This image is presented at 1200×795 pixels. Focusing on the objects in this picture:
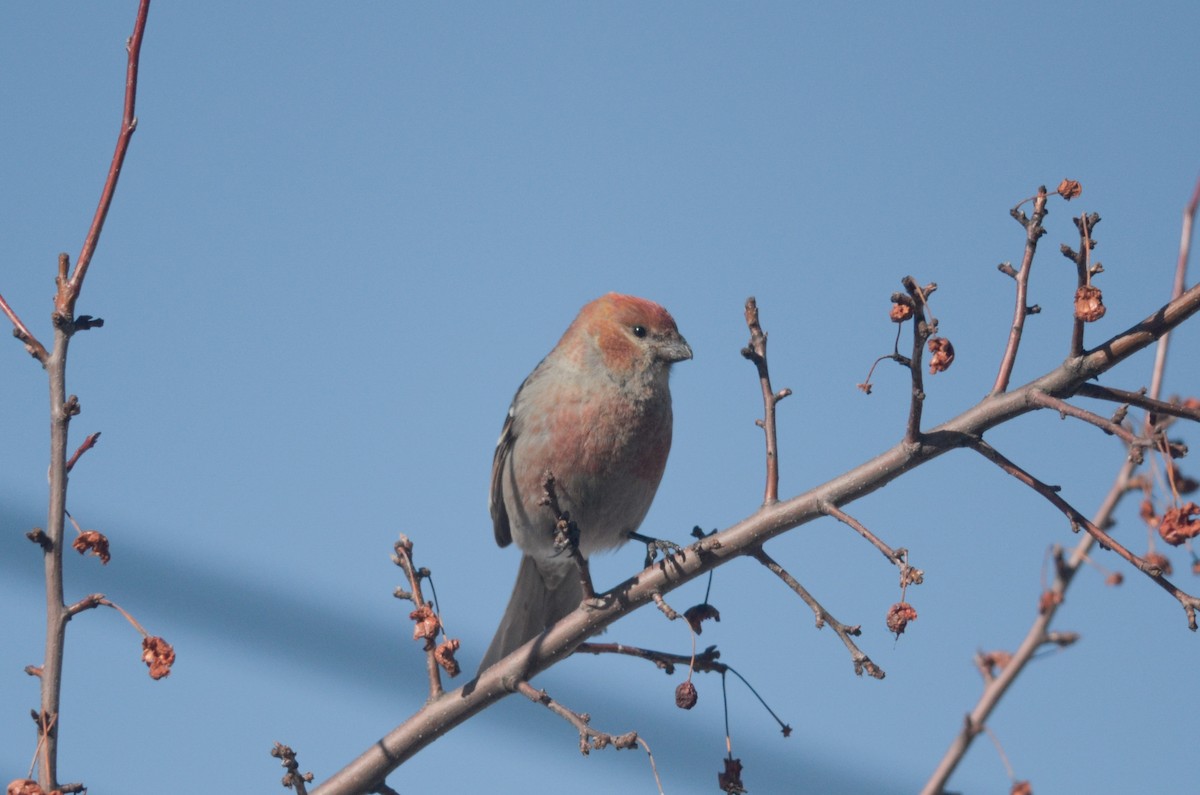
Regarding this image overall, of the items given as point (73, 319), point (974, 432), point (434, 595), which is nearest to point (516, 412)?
point (434, 595)

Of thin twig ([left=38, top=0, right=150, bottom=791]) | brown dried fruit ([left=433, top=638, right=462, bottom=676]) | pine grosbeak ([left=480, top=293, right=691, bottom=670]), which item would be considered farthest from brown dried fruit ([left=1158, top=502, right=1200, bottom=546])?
pine grosbeak ([left=480, top=293, right=691, bottom=670])

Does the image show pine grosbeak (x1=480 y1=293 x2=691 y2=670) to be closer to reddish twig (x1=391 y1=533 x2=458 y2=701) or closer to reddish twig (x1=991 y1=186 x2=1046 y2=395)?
reddish twig (x1=391 y1=533 x2=458 y2=701)

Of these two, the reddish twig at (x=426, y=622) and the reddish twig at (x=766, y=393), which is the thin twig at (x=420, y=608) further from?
the reddish twig at (x=766, y=393)

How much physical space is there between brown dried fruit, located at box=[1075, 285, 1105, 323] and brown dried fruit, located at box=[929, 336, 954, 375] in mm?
375

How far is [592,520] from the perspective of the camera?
18.0 ft

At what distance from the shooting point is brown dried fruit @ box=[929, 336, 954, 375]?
10.1 feet

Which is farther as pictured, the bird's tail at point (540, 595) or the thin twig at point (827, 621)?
the bird's tail at point (540, 595)

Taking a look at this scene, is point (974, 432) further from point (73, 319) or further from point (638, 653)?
point (73, 319)

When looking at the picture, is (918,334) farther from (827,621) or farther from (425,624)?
(425,624)

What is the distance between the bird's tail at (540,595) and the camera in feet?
18.5

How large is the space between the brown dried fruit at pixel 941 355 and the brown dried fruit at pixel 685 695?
1.02m

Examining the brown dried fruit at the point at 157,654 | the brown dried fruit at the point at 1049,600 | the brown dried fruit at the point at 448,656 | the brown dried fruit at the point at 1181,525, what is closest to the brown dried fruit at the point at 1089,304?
the brown dried fruit at the point at 1181,525

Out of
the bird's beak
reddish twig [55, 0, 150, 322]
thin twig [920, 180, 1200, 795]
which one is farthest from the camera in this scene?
the bird's beak

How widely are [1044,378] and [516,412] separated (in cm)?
332
